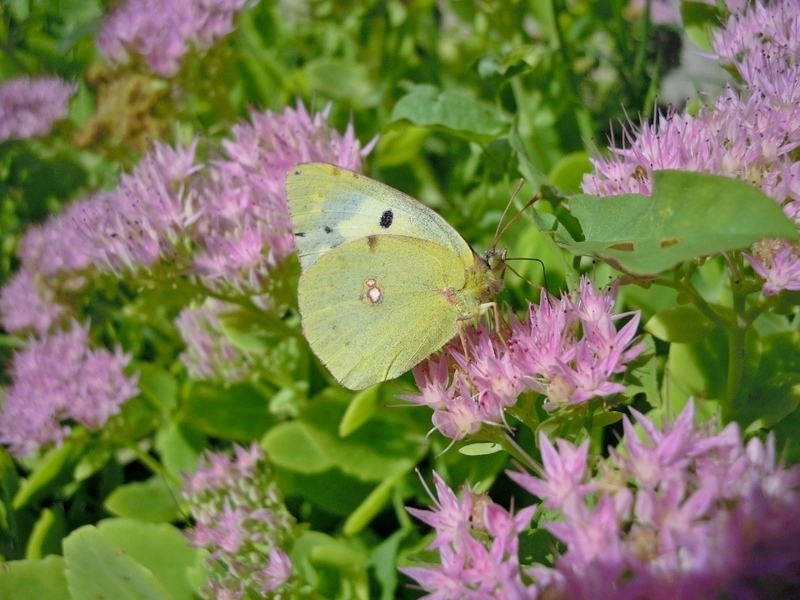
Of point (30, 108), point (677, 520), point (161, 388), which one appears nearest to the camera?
point (677, 520)

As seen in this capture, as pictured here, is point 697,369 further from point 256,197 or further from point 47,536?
point 47,536

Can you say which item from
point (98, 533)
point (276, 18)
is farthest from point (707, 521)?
point (276, 18)

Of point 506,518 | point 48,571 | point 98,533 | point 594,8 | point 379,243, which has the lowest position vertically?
point 48,571

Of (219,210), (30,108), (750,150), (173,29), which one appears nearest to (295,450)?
(219,210)

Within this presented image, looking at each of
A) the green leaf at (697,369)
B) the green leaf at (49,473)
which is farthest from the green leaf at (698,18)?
the green leaf at (49,473)

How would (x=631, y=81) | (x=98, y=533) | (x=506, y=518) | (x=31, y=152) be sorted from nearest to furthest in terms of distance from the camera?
(x=506, y=518) → (x=98, y=533) → (x=631, y=81) → (x=31, y=152)

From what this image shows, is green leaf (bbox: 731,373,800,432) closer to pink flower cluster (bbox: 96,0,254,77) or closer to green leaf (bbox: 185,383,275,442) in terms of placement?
green leaf (bbox: 185,383,275,442)

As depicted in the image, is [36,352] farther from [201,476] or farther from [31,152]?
[31,152]
